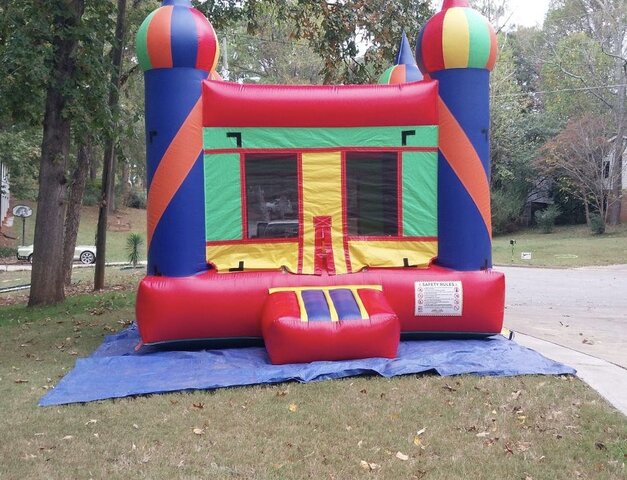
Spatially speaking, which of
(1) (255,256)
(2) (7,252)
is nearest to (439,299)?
(1) (255,256)

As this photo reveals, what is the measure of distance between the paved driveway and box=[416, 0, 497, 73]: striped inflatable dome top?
10.9ft

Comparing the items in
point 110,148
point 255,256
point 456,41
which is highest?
point 456,41

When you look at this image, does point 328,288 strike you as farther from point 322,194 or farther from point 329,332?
point 322,194

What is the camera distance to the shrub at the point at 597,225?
27.4 meters

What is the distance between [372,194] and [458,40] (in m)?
1.88

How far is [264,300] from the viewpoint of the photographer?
21.2 feet

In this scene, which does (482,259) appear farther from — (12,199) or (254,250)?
(12,199)

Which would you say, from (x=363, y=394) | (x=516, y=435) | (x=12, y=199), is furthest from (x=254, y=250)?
(x=12, y=199)

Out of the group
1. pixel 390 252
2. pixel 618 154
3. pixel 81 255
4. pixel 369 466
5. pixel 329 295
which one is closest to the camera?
pixel 369 466

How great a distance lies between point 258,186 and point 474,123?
2.45 meters

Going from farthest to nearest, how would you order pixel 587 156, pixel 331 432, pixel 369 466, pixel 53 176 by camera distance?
pixel 587 156
pixel 53 176
pixel 331 432
pixel 369 466

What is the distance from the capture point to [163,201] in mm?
6566

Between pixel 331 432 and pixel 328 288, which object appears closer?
pixel 331 432

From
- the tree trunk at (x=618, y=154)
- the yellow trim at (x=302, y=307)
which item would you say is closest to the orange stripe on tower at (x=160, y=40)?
the yellow trim at (x=302, y=307)
